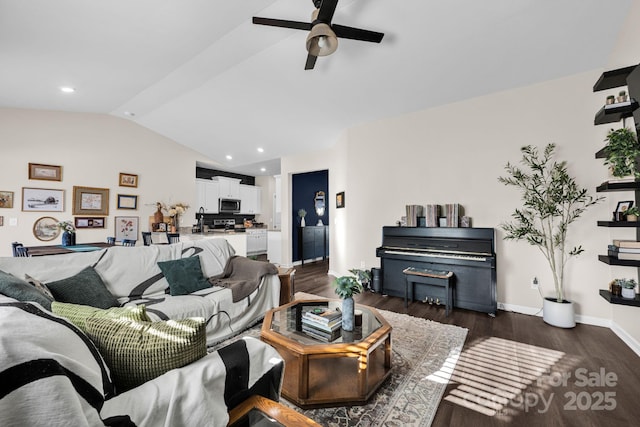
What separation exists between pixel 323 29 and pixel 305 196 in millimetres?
5067

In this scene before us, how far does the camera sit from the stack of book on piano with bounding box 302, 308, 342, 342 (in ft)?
6.06

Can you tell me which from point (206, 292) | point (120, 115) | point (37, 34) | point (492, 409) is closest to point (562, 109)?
point (492, 409)

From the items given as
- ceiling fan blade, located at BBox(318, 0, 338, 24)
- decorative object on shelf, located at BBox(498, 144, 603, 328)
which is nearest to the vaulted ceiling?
ceiling fan blade, located at BBox(318, 0, 338, 24)

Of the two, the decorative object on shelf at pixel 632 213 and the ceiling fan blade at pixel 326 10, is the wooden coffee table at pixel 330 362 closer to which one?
the decorative object on shelf at pixel 632 213

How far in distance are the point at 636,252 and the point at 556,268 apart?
1048 mm

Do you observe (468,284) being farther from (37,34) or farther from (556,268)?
(37,34)

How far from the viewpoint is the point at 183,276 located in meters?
2.60

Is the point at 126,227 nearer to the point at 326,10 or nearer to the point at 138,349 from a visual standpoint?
the point at 326,10

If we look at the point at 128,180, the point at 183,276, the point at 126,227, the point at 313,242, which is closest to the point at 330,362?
the point at 183,276

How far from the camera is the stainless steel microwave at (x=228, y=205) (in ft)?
24.0

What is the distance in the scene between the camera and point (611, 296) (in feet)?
7.45

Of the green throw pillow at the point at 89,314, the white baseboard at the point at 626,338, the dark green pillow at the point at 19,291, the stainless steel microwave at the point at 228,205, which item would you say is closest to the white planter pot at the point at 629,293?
the white baseboard at the point at 626,338

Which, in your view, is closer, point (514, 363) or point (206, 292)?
point (514, 363)

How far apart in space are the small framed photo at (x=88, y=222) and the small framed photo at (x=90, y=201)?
0.09m
